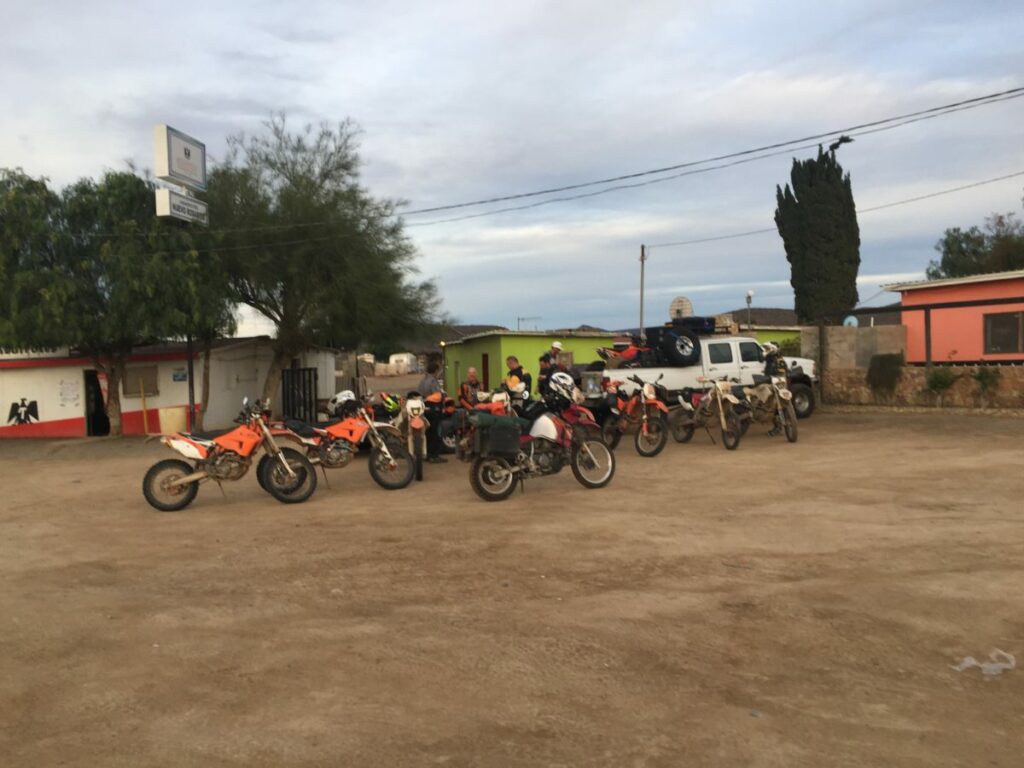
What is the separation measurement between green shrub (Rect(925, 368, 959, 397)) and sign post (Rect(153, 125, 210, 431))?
16.6 meters

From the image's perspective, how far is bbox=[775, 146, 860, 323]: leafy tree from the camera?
36.8 metres

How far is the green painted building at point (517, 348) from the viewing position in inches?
1088

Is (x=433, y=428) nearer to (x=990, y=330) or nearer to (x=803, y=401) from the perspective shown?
(x=803, y=401)

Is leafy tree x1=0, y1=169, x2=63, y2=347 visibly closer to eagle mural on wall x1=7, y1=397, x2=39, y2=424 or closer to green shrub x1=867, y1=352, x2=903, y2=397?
eagle mural on wall x1=7, y1=397, x2=39, y2=424

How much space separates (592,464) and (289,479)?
3.55 meters

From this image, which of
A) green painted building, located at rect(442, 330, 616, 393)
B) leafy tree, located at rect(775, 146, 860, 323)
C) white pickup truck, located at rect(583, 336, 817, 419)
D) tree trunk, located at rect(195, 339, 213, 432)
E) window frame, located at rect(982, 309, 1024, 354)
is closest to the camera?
white pickup truck, located at rect(583, 336, 817, 419)

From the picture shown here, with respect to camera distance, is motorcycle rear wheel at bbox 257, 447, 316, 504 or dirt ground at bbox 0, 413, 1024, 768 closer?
dirt ground at bbox 0, 413, 1024, 768

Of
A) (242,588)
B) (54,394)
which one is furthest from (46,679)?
(54,394)

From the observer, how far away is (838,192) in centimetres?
3750

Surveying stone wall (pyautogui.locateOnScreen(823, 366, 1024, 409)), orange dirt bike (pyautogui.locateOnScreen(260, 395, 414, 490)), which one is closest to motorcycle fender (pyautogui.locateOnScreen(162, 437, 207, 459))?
orange dirt bike (pyautogui.locateOnScreen(260, 395, 414, 490))

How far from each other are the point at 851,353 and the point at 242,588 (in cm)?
1681

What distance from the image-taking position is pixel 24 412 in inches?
926

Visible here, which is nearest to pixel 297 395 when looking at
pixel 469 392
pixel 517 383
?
pixel 469 392

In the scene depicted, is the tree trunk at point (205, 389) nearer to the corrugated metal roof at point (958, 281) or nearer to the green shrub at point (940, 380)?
the green shrub at point (940, 380)
